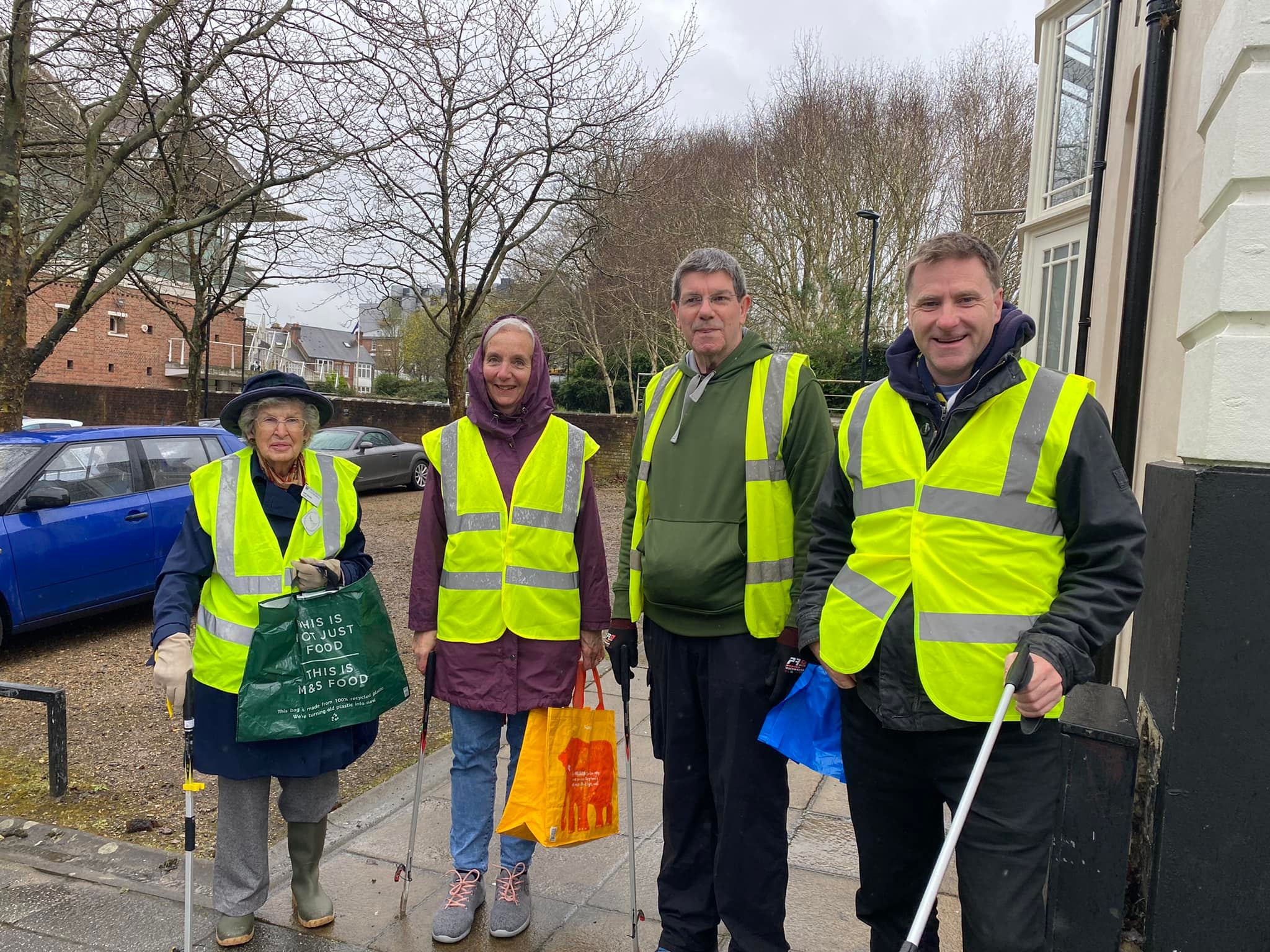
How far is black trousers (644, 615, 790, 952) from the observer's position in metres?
2.59

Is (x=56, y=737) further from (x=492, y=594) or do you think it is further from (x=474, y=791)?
(x=492, y=594)

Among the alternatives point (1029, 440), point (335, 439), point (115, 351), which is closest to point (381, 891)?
point (1029, 440)

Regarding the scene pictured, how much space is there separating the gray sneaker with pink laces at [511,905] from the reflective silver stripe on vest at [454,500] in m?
1.03

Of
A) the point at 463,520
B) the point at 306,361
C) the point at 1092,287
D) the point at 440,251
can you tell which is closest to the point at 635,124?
the point at 440,251

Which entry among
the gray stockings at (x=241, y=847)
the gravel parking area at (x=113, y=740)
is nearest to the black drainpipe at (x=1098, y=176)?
the gravel parking area at (x=113, y=740)

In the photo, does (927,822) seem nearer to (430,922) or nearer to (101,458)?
(430,922)

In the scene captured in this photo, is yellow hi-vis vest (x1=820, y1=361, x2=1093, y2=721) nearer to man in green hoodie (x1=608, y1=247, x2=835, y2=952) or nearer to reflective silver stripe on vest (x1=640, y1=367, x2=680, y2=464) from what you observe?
man in green hoodie (x1=608, y1=247, x2=835, y2=952)

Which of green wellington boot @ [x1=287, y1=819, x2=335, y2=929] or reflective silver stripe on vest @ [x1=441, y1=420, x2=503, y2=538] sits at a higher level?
reflective silver stripe on vest @ [x1=441, y1=420, x2=503, y2=538]

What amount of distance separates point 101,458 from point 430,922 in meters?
5.56

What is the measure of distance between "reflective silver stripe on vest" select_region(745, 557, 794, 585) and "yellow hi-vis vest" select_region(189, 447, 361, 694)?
60.1 inches

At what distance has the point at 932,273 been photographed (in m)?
2.13

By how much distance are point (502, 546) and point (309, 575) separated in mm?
657

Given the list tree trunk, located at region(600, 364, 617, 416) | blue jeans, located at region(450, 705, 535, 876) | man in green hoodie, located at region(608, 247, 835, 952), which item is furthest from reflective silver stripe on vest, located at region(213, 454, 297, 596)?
tree trunk, located at region(600, 364, 617, 416)

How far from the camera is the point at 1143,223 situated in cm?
386
